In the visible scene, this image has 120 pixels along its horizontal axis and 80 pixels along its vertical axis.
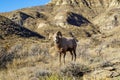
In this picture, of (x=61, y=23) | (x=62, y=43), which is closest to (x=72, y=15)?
(x=61, y=23)

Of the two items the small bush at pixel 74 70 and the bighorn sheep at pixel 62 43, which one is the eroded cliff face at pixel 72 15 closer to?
the bighorn sheep at pixel 62 43

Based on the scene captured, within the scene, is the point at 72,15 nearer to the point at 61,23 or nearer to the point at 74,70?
the point at 61,23

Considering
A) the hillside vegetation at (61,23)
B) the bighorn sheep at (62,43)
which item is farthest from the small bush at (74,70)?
the hillside vegetation at (61,23)

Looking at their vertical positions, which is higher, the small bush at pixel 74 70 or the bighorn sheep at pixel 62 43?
the bighorn sheep at pixel 62 43

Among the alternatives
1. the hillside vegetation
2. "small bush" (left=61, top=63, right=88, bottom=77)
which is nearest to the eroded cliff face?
the hillside vegetation

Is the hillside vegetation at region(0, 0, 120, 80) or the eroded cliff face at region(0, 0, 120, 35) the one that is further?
the eroded cliff face at region(0, 0, 120, 35)

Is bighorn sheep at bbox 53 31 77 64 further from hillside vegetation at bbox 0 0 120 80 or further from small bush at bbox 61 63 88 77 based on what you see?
small bush at bbox 61 63 88 77

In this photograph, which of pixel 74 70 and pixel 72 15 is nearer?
pixel 74 70

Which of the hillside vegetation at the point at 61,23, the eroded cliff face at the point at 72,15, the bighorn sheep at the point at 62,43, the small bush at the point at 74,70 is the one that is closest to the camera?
the small bush at the point at 74,70

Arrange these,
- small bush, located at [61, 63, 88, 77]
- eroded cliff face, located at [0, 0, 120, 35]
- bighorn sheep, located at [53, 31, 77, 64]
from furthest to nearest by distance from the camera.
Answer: eroded cliff face, located at [0, 0, 120, 35] < bighorn sheep, located at [53, 31, 77, 64] < small bush, located at [61, 63, 88, 77]

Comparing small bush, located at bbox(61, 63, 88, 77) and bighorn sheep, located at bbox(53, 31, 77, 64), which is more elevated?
bighorn sheep, located at bbox(53, 31, 77, 64)

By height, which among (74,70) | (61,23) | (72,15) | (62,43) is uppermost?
(62,43)

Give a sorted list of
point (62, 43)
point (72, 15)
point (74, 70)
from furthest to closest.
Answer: point (72, 15)
point (62, 43)
point (74, 70)

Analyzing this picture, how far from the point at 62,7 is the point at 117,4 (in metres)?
20.4
